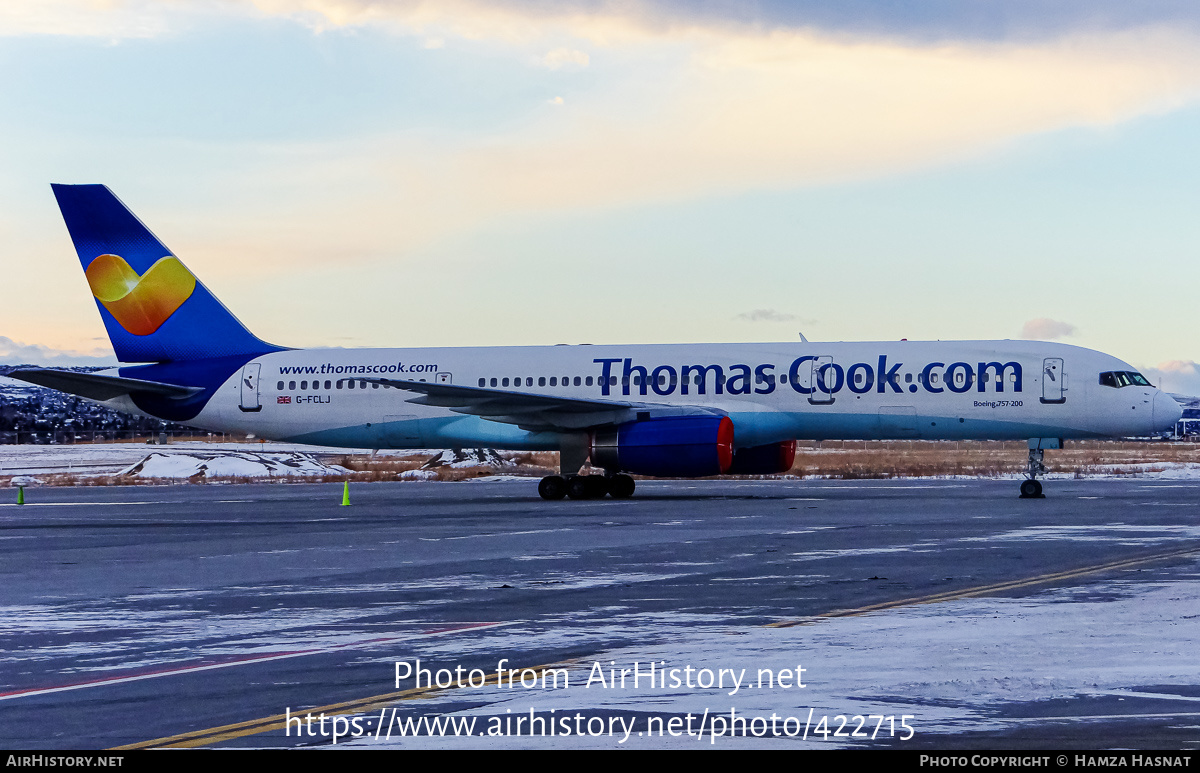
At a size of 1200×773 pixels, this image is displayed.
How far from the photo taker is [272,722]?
755 centimetres

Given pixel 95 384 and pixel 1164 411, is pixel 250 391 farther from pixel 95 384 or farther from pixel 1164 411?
pixel 1164 411

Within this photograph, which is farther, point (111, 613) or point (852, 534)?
point (852, 534)

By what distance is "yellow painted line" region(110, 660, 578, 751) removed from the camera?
705 centimetres

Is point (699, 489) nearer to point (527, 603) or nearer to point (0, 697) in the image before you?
point (527, 603)

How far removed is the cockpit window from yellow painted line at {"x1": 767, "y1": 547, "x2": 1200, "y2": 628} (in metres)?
14.8

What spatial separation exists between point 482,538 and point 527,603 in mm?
8401

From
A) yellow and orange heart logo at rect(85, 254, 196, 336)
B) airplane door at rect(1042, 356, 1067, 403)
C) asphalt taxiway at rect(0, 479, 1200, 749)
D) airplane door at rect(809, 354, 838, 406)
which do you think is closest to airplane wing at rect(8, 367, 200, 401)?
yellow and orange heart logo at rect(85, 254, 196, 336)

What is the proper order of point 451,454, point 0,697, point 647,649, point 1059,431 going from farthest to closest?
point 451,454, point 1059,431, point 647,649, point 0,697

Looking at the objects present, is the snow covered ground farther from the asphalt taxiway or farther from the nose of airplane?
the asphalt taxiway

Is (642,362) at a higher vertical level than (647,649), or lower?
higher

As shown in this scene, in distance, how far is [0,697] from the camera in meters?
8.45

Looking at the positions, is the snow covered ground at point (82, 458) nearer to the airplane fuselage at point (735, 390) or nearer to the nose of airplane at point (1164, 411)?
the airplane fuselage at point (735, 390)

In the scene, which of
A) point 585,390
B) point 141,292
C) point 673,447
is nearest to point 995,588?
point 673,447

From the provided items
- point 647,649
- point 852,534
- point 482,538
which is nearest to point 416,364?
point 482,538
